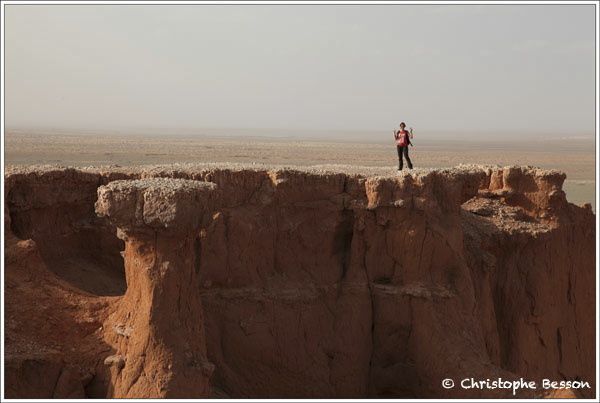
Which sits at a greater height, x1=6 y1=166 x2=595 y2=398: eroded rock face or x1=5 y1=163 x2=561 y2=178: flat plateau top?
x1=5 y1=163 x2=561 y2=178: flat plateau top

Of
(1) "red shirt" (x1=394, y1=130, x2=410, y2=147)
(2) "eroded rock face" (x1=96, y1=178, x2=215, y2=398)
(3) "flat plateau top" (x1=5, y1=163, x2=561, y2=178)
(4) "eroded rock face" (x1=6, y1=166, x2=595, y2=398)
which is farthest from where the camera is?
(1) "red shirt" (x1=394, y1=130, x2=410, y2=147)

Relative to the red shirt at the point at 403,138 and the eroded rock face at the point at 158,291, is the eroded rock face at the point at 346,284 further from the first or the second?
the red shirt at the point at 403,138

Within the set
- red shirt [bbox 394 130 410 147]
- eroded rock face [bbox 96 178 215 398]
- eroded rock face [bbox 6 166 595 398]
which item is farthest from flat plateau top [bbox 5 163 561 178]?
eroded rock face [bbox 96 178 215 398]

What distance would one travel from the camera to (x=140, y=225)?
11109 millimetres

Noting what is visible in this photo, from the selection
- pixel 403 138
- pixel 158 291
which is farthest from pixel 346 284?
pixel 158 291

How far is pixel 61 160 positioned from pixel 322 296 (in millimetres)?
43912

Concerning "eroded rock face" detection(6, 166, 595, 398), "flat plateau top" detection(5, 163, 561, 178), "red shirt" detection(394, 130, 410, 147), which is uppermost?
"red shirt" detection(394, 130, 410, 147)

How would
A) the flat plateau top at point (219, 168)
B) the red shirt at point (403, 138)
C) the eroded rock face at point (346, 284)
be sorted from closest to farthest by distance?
the flat plateau top at point (219, 168) < the eroded rock face at point (346, 284) < the red shirt at point (403, 138)

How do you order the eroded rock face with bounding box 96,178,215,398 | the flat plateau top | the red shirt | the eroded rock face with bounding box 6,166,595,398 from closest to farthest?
the eroded rock face with bounding box 96,178,215,398
the flat plateau top
the eroded rock face with bounding box 6,166,595,398
the red shirt

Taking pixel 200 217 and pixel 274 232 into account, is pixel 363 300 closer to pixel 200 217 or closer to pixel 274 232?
pixel 274 232

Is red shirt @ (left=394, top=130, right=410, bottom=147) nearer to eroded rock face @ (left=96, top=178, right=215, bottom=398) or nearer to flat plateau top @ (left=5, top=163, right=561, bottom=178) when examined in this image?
flat plateau top @ (left=5, top=163, right=561, bottom=178)

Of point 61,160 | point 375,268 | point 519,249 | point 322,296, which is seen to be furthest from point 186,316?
point 61,160

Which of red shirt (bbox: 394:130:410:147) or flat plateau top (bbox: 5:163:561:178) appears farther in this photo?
red shirt (bbox: 394:130:410:147)

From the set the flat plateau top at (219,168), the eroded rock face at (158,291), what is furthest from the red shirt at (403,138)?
the eroded rock face at (158,291)
